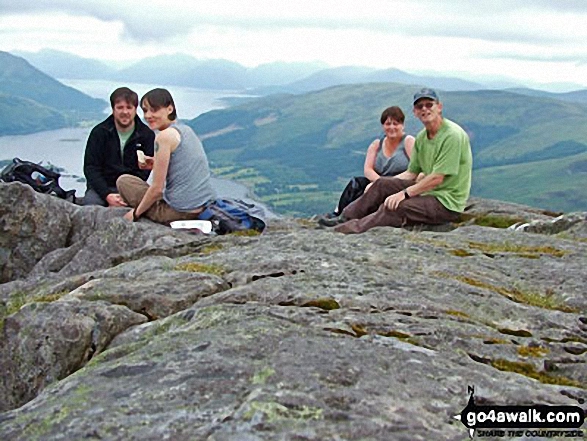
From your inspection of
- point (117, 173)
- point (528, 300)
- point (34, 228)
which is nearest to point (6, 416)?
point (528, 300)

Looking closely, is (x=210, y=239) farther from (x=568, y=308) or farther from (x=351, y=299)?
(x=568, y=308)

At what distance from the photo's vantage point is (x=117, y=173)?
17.6 metres

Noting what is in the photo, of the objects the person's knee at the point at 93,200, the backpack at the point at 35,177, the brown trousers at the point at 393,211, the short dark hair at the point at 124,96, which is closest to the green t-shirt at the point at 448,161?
the brown trousers at the point at 393,211

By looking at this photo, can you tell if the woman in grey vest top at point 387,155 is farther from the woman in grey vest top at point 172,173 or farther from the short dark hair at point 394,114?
the woman in grey vest top at point 172,173

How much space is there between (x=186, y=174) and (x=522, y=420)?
440 inches

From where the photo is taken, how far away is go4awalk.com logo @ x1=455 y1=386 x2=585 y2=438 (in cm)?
521

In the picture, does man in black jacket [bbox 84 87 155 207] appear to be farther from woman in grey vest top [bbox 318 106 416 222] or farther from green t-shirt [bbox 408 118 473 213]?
green t-shirt [bbox 408 118 473 213]

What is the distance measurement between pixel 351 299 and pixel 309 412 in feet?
10.6

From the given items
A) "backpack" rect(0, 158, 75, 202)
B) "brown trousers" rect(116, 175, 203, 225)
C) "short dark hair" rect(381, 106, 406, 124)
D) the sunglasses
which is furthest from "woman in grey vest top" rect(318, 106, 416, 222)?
"backpack" rect(0, 158, 75, 202)

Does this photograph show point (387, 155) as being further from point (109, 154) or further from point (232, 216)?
point (109, 154)

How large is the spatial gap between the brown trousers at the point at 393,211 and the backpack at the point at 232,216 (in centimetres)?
204

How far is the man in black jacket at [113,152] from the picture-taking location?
55.7ft

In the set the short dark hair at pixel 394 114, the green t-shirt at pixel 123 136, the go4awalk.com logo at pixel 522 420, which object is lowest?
the go4awalk.com logo at pixel 522 420

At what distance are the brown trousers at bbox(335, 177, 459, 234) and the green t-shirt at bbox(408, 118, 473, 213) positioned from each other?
308 mm
